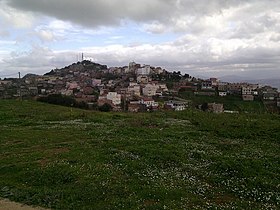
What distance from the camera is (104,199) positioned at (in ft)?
33.3

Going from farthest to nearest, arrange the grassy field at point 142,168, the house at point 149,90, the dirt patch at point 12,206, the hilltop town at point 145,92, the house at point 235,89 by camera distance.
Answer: the house at point 149,90
the house at point 235,89
the hilltop town at point 145,92
the grassy field at point 142,168
the dirt patch at point 12,206

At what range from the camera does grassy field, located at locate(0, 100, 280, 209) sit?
33.7 feet

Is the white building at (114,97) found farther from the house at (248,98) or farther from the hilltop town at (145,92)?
the house at (248,98)

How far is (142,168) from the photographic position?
43.9 feet

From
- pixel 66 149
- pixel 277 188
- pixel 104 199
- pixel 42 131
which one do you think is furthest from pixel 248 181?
pixel 42 131

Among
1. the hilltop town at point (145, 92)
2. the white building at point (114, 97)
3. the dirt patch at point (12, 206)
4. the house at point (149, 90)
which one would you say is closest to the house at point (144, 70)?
the hilltop town at point (145, 92)

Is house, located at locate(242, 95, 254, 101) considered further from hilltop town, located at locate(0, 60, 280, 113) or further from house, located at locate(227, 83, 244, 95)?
house, located at locate(227, 83, 244, 95)

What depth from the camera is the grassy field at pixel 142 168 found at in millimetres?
10258

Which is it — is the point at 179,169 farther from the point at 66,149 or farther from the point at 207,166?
the point at 66,149

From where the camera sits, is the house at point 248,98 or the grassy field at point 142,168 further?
the house at point 248,98

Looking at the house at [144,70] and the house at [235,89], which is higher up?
the house at [144,70]

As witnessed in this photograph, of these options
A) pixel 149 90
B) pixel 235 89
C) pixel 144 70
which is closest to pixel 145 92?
pixel 149 90

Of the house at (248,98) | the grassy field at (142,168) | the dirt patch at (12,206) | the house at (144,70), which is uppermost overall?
the house at (144,70)

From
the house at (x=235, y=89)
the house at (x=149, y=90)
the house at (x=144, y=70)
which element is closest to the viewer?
the house at (x=235, y=89)
